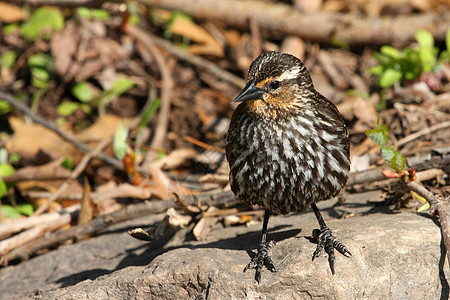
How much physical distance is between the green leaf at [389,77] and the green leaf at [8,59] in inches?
176

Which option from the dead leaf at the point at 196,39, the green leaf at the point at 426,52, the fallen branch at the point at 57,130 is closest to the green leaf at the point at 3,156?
the fallen branch at the point at 57,130

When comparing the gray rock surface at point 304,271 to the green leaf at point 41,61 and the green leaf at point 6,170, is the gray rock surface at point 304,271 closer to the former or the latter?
the green leaf at point 6,170

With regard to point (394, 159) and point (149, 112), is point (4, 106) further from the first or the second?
point (394, 159)

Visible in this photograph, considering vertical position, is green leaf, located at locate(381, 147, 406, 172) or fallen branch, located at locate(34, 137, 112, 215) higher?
green leaf, located at locate(381, 147, 406, 172)

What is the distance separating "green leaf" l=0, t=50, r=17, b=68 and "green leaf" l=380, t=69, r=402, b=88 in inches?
176

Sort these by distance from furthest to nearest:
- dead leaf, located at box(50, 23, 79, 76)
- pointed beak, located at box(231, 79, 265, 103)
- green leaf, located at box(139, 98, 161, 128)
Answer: dead leaf, located at box(50, 23, 79, 76)
green leaf, located at box(139, 98, 161, 128)
pointed beak, located at box(231, 79, 265, 103)

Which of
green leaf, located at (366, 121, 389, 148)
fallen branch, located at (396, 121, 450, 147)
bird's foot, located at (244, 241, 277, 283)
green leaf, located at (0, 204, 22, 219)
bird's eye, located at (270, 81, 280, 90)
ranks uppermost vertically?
bird's eye, located at (270, 81, 280, 90)

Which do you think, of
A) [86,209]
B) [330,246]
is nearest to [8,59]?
[86,209]

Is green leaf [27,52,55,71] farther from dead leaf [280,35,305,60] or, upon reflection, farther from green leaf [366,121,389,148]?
green leaf [366,121,389,148]

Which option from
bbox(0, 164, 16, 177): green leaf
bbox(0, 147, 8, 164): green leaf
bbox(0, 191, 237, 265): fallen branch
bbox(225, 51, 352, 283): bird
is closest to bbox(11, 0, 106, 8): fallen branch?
bbox(0, 147, 8, 164): green leaf

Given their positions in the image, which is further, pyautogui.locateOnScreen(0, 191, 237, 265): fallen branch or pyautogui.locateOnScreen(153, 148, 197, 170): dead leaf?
pyautogui.locateOnScreen(153, 148, 197, 170): dead leaf

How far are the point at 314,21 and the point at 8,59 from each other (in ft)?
12.6

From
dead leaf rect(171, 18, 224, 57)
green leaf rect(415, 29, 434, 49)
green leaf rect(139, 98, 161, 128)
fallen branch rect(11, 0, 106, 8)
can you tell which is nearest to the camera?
green leaf rect(415, 29, 434, 49)

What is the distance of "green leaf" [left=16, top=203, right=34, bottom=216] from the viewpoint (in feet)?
18.7
